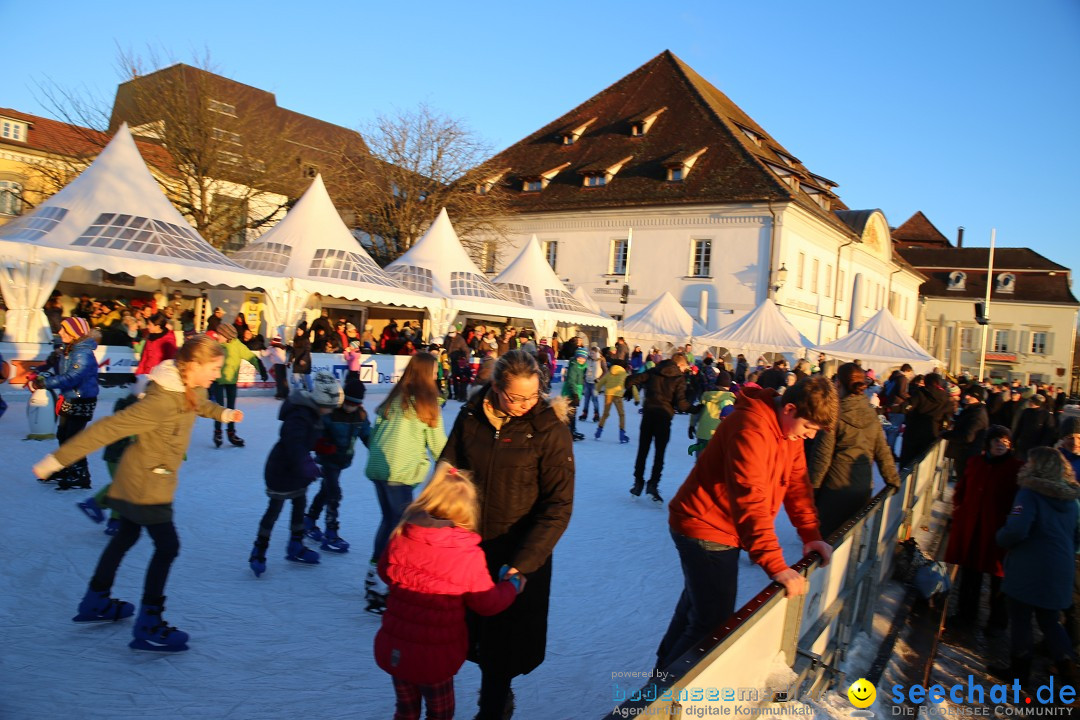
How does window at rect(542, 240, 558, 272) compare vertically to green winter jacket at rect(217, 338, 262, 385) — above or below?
above

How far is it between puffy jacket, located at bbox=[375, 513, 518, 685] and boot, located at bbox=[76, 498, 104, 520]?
3.98m

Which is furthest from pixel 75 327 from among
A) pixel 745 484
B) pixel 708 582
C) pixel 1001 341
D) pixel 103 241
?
pixel 1001 341

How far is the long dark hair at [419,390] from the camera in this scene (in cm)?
425

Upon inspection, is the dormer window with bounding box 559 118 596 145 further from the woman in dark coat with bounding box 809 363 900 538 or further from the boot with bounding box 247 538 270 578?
the boot with bounding box 247 538 270 578

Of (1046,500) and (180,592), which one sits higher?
(1046,500)

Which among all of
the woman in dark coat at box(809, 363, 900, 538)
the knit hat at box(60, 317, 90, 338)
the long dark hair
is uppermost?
the knit hat at box(60, 317, 90, 338)

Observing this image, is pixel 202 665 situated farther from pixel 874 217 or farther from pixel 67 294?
pixel 874 217

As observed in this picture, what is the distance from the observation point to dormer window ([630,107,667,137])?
1319 inches

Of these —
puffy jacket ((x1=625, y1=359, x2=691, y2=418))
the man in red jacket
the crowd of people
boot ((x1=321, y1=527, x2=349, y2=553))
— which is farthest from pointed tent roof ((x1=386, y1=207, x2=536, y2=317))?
the man in red jacket

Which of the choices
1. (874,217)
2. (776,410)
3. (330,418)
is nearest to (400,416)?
(330,418)

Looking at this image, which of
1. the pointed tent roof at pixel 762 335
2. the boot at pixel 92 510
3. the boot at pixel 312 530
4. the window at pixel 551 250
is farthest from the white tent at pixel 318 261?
the window at pixel 551 250

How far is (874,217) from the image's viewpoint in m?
36.1

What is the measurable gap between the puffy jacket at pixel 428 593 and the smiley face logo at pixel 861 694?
2.19 m

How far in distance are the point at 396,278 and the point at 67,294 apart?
9066 millimetres
